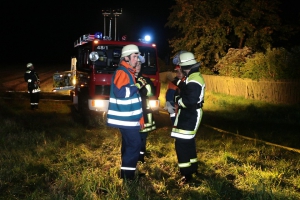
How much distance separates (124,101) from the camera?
5379 millimetres

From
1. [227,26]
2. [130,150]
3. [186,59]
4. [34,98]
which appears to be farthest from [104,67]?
[227,26]

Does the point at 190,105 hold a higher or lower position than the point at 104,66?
lower

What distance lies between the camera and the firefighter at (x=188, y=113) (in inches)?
219

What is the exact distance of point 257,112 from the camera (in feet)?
47.4

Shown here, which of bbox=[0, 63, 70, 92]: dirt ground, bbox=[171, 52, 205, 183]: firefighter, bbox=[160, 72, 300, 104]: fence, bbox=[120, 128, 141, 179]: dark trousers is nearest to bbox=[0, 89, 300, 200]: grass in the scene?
bbox=[120, 128, 141, 179]: dark trousers

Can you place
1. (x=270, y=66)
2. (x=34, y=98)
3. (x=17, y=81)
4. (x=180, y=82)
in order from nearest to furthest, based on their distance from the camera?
1. (x=180, y=82)
2. (x=34, y=98)
3. (x=270, y=66)
4. (x=17, y=81)

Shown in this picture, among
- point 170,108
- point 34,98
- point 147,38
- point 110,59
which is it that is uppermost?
point 147,38

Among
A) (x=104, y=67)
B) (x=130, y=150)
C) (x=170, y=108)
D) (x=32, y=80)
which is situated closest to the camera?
(x=130, y=150)

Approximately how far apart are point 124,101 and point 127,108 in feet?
A: 0.33

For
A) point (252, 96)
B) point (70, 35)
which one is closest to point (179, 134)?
point (252, 96)

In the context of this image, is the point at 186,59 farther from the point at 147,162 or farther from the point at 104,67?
the point at 104,67

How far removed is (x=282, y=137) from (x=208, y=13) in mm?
17695

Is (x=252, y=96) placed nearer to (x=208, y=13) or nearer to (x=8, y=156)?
(x=208, y=13)

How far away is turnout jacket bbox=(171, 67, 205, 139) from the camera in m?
5.55
